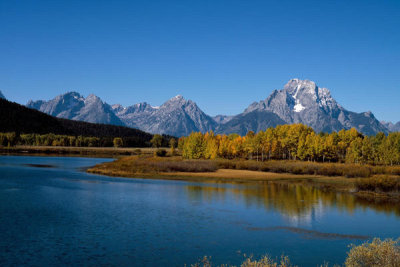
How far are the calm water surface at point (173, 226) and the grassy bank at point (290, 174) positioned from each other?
9295 millimetres

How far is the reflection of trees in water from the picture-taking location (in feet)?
150

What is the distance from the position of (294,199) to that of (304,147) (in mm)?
84494

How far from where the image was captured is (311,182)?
78812 mm

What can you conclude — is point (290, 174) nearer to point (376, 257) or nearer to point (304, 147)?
point (304, 147)

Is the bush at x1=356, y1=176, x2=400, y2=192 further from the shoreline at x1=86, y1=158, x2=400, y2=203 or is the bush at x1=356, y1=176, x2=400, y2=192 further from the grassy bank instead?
the shoreline at x1=86, y1=158, x2=400, y2=203

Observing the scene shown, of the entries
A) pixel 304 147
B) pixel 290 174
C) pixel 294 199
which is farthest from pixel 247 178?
pixel 304 147

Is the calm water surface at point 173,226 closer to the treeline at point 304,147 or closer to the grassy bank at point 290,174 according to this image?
the grassy bank at point 290,174

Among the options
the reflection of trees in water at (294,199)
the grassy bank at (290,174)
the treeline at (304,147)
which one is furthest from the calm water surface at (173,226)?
the treeline at (304,147)

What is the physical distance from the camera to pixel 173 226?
3462 cm

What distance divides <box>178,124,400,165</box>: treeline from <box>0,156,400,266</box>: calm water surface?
76542mm

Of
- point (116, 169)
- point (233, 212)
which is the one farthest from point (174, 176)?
point (233, 212)

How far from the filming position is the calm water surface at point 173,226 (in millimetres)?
26203

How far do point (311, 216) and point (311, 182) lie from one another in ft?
127

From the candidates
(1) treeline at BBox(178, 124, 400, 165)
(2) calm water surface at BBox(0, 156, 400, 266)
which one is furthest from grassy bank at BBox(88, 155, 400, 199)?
(1) treeline at BBox(178, 124, 400, 165)
